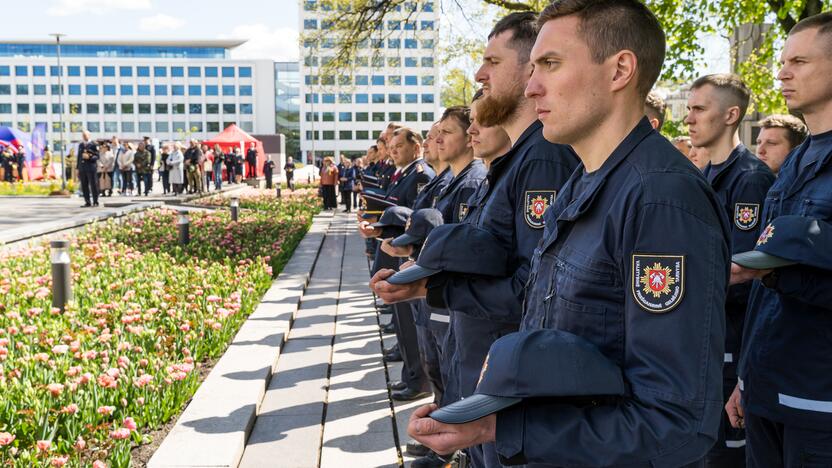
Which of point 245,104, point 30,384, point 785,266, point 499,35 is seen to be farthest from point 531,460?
point 245,104

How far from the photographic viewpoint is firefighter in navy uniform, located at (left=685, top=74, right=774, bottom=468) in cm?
340

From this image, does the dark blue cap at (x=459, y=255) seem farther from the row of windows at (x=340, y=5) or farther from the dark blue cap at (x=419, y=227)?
the row of windows at (x=340, y=5)

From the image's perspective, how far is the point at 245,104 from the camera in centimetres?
12481

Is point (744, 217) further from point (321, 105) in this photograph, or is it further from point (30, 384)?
point (321, 105)

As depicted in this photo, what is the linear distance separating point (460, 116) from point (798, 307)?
109 inches

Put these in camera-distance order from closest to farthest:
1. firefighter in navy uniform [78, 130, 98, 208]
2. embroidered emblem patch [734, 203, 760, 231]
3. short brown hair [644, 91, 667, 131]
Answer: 1. embroidered emblem patch [734, 203, 760, 231]
2. short brown hair [644, 91, 667, 131]
3. firefighter in navy uniform [78, 130, 98, 208]

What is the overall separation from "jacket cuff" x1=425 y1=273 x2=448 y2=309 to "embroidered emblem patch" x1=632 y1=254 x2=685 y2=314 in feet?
Answer: 3.89

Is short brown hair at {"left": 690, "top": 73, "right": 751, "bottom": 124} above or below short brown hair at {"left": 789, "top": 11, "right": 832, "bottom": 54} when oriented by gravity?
below

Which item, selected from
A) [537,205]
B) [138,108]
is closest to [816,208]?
[537,205]

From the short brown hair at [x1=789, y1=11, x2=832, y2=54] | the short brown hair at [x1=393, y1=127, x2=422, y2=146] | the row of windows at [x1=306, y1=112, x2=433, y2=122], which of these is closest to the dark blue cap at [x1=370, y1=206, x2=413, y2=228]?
the short brown hair at [x1=393, y1=127, x2=422, y2=146]

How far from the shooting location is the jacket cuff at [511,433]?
1.52 metres

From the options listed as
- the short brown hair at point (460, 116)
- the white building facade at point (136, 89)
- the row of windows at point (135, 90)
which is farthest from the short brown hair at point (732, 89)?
the row of windows at point (135, 90)

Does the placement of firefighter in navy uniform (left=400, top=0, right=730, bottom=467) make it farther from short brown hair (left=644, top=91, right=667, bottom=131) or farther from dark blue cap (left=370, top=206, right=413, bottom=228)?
dark blue cap (left=370, top=206, right=413, bottom=228)

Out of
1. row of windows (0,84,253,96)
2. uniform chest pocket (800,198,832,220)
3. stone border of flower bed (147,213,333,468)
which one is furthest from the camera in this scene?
row of windows (0,84,253,96)
